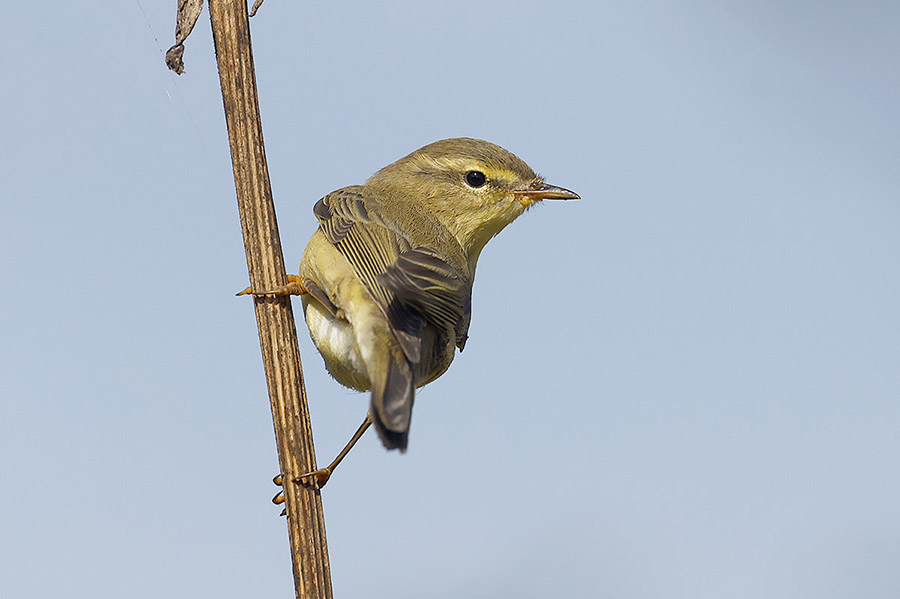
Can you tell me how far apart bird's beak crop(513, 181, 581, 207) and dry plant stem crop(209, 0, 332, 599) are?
1.83 m

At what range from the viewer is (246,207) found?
2832 mm

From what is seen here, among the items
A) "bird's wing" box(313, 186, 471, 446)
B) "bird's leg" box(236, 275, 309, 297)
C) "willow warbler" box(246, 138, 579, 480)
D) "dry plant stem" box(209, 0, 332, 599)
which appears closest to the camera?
"dry plant stem" box(209, 0, 332, 599)

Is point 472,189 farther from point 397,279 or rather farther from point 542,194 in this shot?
point 397,279

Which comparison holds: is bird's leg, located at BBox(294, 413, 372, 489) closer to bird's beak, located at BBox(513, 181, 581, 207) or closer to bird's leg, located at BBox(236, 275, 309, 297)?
bird's leg, located at BBox(236, 275, 309, 297)

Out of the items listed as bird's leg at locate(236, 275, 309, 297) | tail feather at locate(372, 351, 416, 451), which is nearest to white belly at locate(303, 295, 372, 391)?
bird's leg at locate(236, 275, 309, 297)

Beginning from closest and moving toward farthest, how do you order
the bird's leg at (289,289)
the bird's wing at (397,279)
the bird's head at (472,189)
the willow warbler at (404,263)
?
1. the bird's leg at (289,289)
2. the bird's wing at (397,279)
3. the willow warbler at (404,263)
4. the bird's head at (472,189)

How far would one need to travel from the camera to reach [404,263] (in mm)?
3494

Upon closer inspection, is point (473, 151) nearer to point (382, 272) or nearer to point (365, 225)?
point (365, 225)

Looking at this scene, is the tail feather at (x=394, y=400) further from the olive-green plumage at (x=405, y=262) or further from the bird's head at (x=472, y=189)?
the bird's head at (x=472, y=189)

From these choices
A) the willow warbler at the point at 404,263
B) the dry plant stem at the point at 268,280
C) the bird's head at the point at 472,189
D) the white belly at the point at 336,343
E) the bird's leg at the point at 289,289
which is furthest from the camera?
the bird's head at the point at 472,189

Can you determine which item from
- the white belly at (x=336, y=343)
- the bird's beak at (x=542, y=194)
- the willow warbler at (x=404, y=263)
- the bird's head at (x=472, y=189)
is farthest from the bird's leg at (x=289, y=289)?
the bird's beak at (x=542, y=194)

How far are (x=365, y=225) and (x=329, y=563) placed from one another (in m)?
1.53

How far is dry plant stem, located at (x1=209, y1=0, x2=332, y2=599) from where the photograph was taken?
105 inches

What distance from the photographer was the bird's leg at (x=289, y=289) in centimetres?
288
